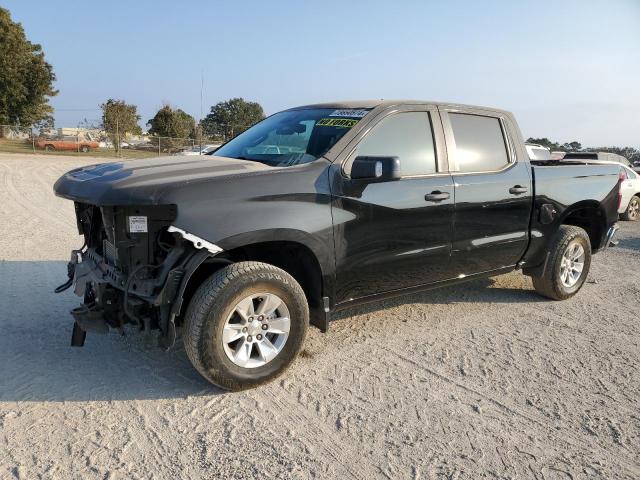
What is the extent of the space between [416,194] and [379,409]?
170 centimetres

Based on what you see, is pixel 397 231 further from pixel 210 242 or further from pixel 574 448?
pixel 574 448

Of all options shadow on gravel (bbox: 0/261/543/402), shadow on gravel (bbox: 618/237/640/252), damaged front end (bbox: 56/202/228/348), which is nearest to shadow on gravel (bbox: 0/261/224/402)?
shadow on gravel (bbox: 0/261/543/402)

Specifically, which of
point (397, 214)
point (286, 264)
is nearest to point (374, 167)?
point (397, 214)

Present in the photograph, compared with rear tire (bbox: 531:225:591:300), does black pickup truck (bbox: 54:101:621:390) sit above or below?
above

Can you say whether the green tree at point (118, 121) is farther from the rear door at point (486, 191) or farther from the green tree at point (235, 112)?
the green tree at point (235, 112)

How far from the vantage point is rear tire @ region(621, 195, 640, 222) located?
13576mm

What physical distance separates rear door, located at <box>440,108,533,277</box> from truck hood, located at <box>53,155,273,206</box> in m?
Result: 1.77

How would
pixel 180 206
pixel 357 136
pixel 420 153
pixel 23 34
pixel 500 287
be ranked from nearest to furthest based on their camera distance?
pixel 180 206, pixel 357 136, pixel 420 153, pixel 500 287, pixel 23 34

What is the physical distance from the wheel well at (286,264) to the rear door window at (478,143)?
1641 millimetres

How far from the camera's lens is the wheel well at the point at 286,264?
368 centimetres

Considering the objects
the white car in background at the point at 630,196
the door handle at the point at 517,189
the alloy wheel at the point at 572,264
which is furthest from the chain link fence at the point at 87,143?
the door handle at the point at 517,189

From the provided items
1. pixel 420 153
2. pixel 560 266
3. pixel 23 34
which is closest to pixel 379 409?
pixel 420 153

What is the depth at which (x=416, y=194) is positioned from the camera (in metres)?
4.16

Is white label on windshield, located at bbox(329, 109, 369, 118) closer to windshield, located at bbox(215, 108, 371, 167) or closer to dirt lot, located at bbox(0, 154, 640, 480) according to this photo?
windshield, located at bbox(215, 108, 371, 167)
